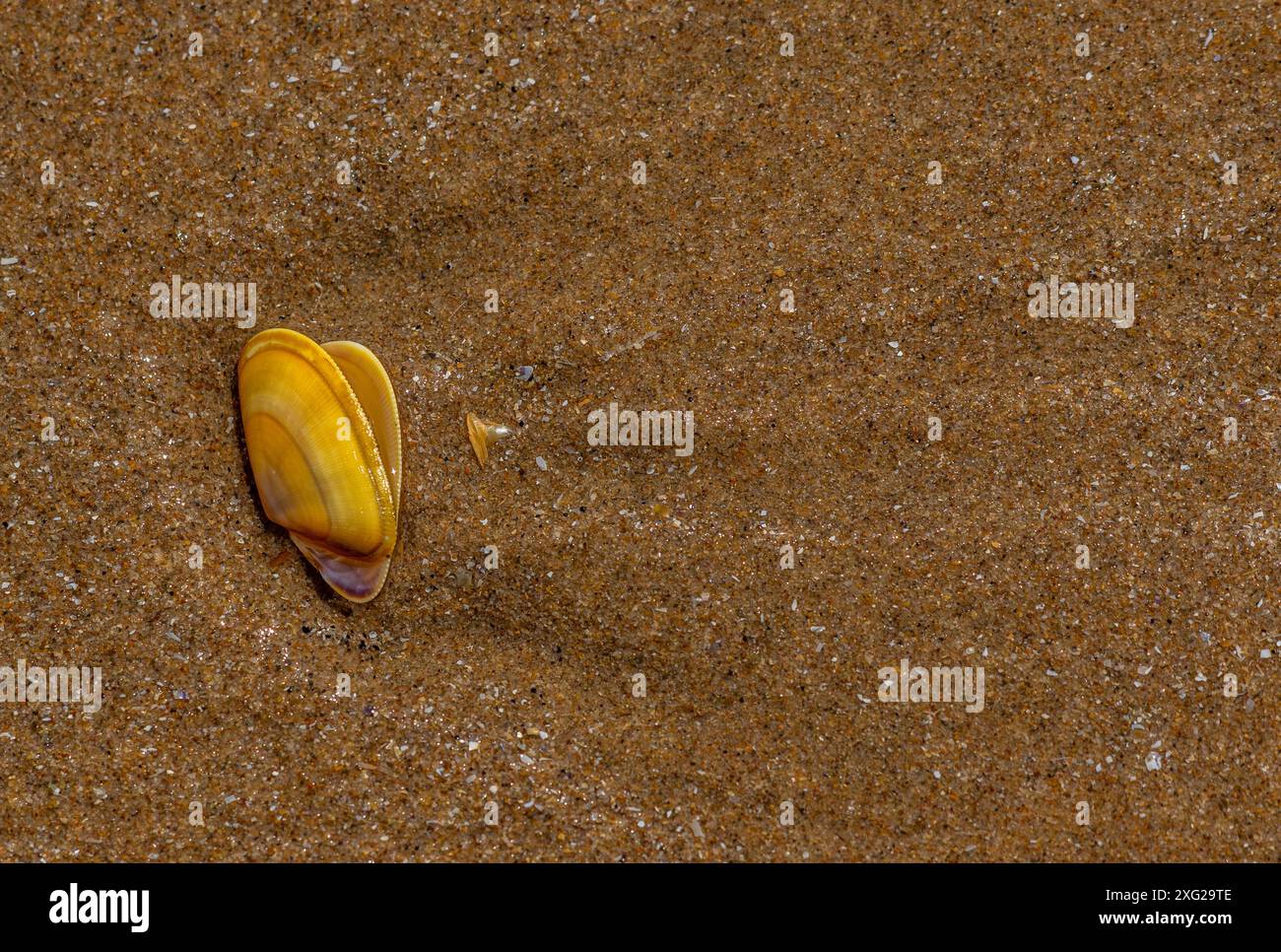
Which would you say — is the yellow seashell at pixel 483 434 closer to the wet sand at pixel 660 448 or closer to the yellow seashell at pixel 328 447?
the wet sand at pixel 660 448

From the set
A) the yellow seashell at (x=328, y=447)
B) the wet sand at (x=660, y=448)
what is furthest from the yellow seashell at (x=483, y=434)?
the yellow seashell at (x=328, y=447)

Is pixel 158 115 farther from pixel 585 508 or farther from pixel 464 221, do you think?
pixel 585 508

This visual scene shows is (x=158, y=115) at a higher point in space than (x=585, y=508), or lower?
higher

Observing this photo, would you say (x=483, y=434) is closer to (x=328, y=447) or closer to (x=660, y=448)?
(x=328, y=447)

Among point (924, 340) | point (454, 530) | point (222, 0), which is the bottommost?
point (454, 530)

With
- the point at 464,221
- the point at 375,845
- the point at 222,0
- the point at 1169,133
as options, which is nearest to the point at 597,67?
the point at 464,221

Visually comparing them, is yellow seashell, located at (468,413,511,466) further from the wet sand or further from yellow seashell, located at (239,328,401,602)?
yellow seashell, located at (239,328,401,602)
